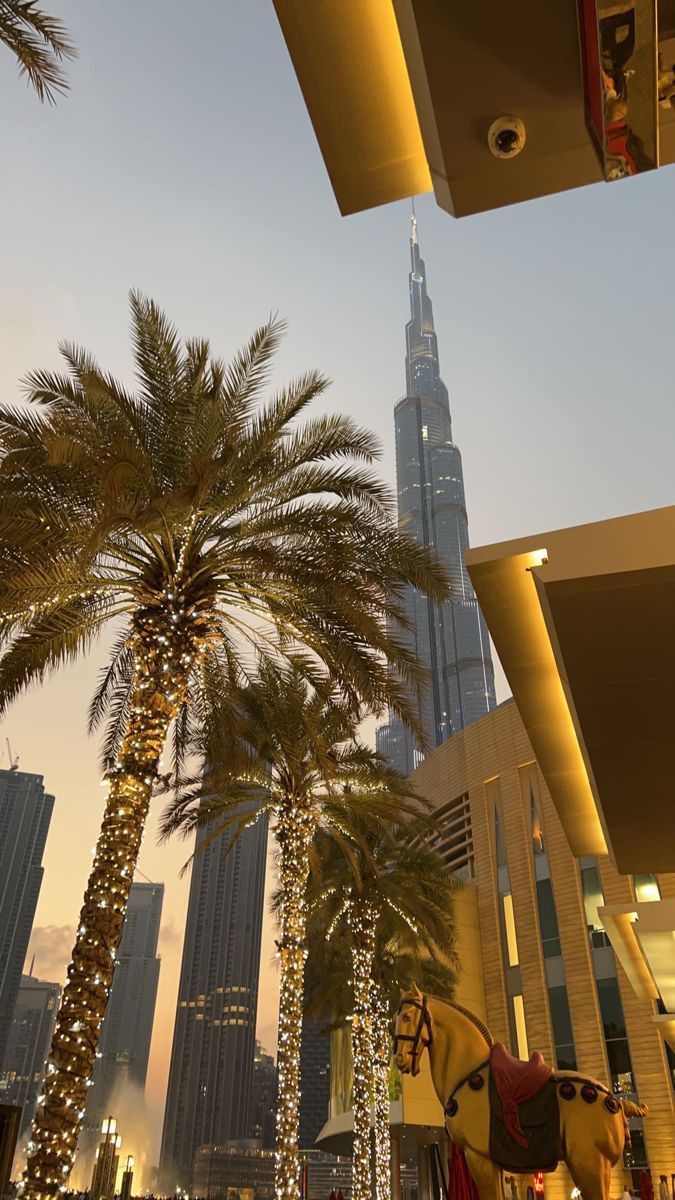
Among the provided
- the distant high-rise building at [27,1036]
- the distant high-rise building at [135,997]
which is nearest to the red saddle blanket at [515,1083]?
the distant high-rise building at [135,997]

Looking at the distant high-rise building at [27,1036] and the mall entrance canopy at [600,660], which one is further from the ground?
the distant high-rise building at [27,1036]

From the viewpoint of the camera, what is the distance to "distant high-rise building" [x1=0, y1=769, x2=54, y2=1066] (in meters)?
67.2

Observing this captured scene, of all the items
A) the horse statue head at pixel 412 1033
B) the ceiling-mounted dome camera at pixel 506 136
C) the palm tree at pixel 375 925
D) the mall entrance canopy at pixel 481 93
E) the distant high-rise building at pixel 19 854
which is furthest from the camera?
the distant high-rise building at pixel 19 854

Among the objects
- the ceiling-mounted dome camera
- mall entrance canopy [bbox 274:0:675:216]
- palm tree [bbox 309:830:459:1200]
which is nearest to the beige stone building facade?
palm tree [bbox 309:830:459:1200]

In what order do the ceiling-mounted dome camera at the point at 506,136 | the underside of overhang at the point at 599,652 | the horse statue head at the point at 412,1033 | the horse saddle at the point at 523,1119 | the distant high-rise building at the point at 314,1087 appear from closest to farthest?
the ceiling-mounted dome camera at the point at 506,136, the underside of overhang at the point at 599,652, the horse saddle at the point at 523,1119, the horse statue head at the point at 412,1033, the distant high-rise building at the point at 314,1087

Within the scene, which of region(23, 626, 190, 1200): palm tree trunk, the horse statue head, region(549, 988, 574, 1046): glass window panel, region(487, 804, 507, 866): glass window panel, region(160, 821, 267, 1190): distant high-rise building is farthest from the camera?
region(160, 821, 267, 1190): distant high-rise building

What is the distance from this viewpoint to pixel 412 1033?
7.94 m

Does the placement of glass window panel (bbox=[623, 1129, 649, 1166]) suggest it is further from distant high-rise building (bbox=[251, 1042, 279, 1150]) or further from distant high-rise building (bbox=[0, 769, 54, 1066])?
distant high-rise building (bbox=[0, 769, 54, 1066])

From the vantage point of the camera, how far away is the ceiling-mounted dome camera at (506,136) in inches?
105

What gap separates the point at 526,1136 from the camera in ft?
24.0

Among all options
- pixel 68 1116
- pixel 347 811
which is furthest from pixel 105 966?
pixel 347 811

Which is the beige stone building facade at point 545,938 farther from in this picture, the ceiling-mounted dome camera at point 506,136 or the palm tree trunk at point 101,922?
the ceiling-mounted dome camera at point 506,136

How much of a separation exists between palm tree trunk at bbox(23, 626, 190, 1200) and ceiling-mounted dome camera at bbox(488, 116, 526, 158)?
7888 millimetres

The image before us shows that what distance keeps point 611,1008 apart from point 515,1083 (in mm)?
23676
